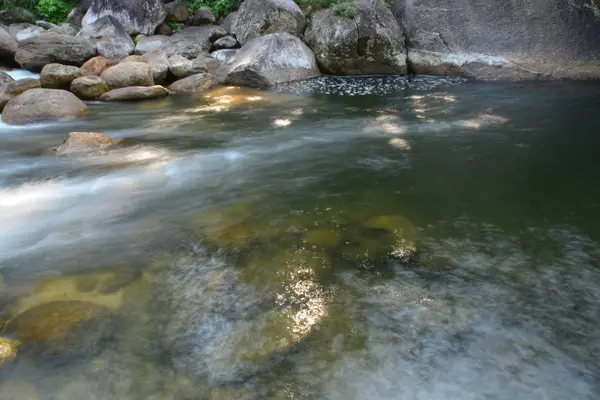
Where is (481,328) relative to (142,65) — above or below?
below

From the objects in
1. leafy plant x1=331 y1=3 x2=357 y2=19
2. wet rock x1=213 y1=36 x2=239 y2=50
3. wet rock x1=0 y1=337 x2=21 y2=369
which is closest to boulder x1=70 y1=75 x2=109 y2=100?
wet rock x1=213 y1=36 x2=239 y2=50

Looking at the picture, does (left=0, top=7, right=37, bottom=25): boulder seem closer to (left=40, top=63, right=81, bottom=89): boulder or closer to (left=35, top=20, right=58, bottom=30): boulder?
(left=35, top=20, right=58, bottom=30): boulder

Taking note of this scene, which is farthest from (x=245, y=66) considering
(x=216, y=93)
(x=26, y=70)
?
(x=26, y=70)

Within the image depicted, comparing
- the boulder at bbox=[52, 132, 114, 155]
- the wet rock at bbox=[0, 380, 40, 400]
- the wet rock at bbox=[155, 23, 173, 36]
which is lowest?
the wet rock at bbox=[0, 380, 40, 400]

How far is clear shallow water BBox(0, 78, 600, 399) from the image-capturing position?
2.40 metres

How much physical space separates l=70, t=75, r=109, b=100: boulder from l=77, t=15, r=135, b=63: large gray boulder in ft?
8.02

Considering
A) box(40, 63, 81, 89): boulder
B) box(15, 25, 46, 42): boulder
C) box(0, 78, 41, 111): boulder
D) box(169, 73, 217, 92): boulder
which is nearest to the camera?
box(0, 78, 41, 111): boulder

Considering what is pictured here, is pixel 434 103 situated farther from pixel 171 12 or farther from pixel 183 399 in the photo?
pixel 171 12

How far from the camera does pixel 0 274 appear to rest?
133 inches

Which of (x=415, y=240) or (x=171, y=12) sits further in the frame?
(x=171, y=12)

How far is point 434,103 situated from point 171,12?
38.7 ft

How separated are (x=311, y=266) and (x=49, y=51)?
1134 cm

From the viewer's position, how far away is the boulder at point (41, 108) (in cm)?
796

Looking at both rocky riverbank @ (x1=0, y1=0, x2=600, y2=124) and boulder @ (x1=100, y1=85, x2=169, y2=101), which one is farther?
rocky riverbank @ (x1=0, y1=0, x2=600, y2=124)
